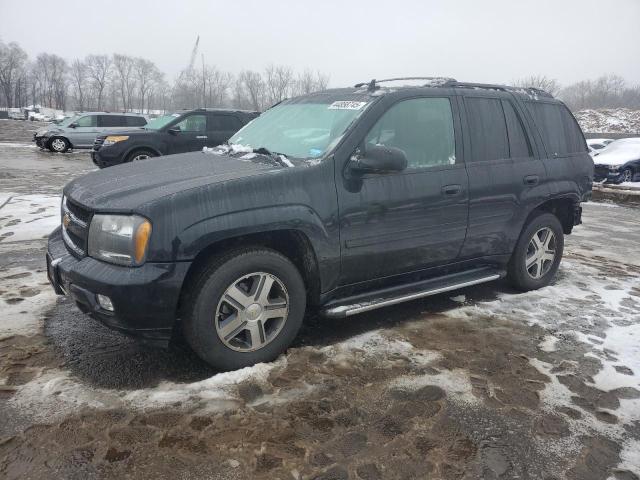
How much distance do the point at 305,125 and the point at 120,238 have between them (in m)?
1.73

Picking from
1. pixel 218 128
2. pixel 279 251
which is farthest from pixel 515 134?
pixel 218 128

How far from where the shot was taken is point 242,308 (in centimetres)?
307

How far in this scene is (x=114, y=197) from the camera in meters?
2.94

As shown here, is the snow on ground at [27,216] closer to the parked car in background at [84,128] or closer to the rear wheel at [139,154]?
the rear wheel at [139,154]

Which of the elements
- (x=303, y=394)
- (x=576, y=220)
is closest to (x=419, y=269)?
(x=303, y=394)

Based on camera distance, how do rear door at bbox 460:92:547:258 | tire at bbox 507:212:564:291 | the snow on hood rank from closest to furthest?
rear door at bbox 460:92:547:258 → tire at bbox 507:212:564:291 → the snow on hood

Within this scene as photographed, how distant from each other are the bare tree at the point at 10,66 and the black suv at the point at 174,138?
94.1 meters

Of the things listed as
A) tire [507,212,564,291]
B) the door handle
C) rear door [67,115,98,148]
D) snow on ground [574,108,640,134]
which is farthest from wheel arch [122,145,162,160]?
snow on ground [574,108,640,134]

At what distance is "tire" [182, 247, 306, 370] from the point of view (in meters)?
2.92

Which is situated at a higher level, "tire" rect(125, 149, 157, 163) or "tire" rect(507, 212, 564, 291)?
"tire" rect(125, 149, 157, 163)

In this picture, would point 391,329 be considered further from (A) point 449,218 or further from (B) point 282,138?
(B) point 282,138

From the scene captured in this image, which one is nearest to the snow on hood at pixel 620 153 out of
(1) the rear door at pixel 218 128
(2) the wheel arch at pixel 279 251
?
(1) the rear door at pixel 218 128

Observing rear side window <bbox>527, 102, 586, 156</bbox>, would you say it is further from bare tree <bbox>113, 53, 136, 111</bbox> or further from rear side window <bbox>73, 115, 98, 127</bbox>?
bare tree <bbox>113, 53, 136, 111</bbox>

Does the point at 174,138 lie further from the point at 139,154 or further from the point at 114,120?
the point at 114,120
